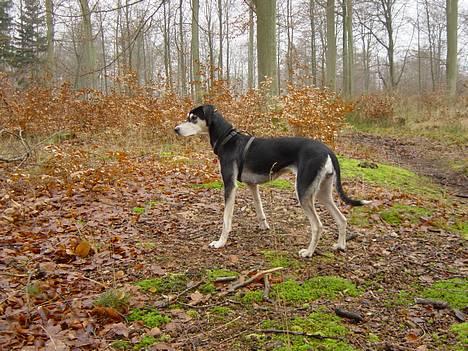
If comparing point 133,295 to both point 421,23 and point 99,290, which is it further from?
point 421,23

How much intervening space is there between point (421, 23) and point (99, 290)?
1687 inches

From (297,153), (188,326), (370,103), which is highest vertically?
(370,103)

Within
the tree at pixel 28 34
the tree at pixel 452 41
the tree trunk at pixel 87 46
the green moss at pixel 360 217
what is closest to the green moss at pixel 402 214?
the green moss at pixel 360 217

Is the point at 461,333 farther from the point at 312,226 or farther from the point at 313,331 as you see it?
the point at 312,226

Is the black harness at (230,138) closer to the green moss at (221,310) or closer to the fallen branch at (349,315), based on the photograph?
the green moss at (221,310)

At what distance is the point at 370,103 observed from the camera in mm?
19156

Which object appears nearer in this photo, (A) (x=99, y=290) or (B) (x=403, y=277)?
(A) (x=99, y=290)

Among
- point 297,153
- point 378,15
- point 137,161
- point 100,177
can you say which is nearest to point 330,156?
point 297,153

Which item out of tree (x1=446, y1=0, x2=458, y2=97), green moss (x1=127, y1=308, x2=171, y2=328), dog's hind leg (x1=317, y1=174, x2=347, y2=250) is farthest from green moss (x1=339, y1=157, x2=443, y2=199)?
tree (x1=446, y1=0, x2=458, y2=97)

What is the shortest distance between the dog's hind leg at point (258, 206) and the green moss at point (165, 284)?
5.47ft

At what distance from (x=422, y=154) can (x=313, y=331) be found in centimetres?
1157

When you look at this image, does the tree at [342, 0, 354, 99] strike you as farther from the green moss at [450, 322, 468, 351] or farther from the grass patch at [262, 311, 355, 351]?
the grass patch at [262, 311, 355, 351]

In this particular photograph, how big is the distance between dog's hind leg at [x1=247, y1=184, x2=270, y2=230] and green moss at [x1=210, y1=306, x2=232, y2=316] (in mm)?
2074

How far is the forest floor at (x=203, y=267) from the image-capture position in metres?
3.12
